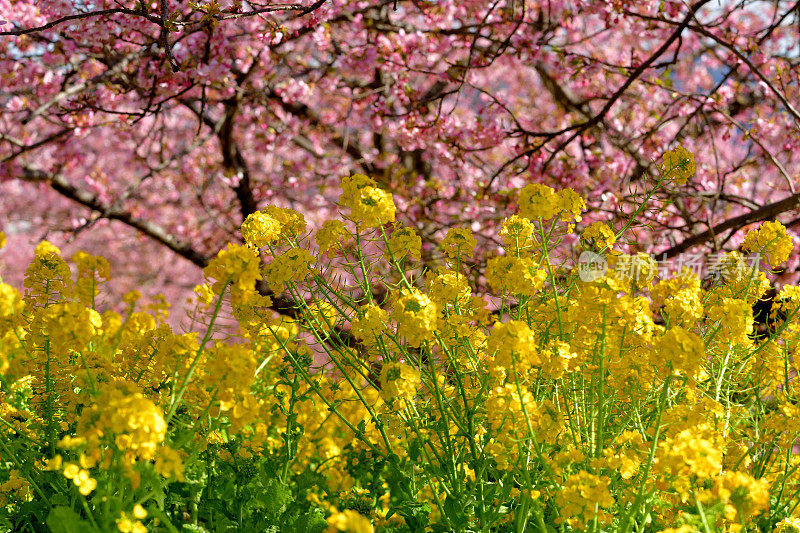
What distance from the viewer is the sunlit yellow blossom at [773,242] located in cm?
224

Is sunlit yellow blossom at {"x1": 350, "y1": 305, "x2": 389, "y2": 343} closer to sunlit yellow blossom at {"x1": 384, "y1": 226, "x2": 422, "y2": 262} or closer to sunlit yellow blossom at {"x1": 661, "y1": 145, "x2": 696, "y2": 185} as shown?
sunlit yellow blossom at {"x1": 384, "y1": 226, "x2": 422, "y2": 262}

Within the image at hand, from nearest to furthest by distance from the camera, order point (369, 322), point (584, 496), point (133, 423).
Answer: point (133, 423) < point (584, 496) < point (369, 322)

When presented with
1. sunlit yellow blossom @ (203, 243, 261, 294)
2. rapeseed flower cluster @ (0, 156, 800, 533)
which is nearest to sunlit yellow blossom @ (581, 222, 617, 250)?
rapeseed flower cluster @ (0, 156, 800, 533)

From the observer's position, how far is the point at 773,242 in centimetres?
224

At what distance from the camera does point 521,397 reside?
5.35 ft

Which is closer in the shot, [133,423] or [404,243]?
[133,423]

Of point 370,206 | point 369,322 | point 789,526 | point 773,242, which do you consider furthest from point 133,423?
point 773,242

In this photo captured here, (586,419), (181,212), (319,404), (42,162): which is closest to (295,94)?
(319,404)

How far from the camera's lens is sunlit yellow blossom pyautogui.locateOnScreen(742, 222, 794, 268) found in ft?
7.36

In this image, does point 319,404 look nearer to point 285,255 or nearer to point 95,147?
point 285,255

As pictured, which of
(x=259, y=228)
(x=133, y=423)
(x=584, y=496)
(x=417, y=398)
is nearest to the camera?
(x=133, y=423)

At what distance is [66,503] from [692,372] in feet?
5.17

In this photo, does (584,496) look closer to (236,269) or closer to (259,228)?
(236,269)

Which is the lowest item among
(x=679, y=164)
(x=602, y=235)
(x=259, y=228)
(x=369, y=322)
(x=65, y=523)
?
(x=65, y=523)
